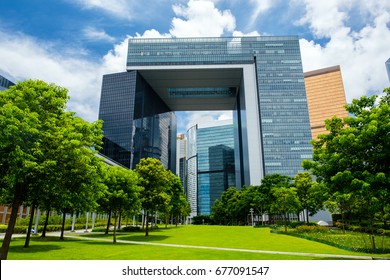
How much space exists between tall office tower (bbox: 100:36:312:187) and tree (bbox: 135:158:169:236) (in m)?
89.9

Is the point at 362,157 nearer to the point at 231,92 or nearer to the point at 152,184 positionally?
the point at 152,184

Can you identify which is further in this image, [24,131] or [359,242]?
[359,242]

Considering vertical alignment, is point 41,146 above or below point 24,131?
below

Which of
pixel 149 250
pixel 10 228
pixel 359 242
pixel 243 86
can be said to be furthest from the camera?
pixel 243 86

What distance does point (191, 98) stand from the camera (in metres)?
158

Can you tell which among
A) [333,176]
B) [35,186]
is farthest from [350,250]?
[35,186]

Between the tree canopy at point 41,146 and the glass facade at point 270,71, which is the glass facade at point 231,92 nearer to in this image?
the glass facade at point 270,71

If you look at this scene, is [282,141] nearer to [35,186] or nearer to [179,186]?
[179,186]

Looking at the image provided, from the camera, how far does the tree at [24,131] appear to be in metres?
14.4

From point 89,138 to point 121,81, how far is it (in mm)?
136141

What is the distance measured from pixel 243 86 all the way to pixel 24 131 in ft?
425

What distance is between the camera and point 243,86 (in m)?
138

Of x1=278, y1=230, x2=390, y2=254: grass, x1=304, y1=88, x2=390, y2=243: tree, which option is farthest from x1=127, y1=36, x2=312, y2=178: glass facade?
x1=304, y1=88, x2=390, y2=243: tree

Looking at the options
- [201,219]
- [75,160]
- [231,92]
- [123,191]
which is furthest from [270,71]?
[75,160]
